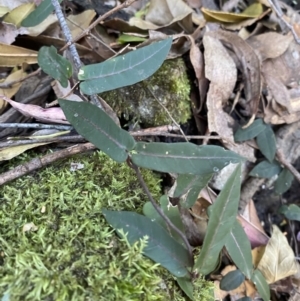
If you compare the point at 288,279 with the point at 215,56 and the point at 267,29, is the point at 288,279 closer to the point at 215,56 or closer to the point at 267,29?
the point at 215,56

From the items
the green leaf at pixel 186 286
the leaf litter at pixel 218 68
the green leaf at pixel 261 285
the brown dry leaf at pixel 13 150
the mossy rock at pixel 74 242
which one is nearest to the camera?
the mossy rock at pixel 74 242

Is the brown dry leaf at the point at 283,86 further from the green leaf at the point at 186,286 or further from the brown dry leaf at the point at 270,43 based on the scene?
the green leaf at the point at 186,286

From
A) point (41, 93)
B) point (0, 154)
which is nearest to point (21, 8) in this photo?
point (41, 93)

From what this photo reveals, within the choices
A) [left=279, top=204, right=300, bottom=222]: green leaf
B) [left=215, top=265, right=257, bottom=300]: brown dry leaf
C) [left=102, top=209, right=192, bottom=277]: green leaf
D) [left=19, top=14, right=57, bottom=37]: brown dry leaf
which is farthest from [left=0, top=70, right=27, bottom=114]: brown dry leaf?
[left=279, top=204, right=300, bottom=222]: green leaf

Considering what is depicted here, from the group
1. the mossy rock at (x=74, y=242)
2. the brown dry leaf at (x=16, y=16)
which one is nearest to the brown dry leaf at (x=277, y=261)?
the mossy rock at (x=74, y=242)

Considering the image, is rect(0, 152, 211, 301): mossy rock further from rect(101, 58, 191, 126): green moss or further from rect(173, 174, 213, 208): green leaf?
rect(101, 58, 191, 126): green moss

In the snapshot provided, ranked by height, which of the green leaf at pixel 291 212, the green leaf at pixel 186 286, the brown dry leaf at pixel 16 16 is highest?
the brown dry leaf at pixel 16 16
